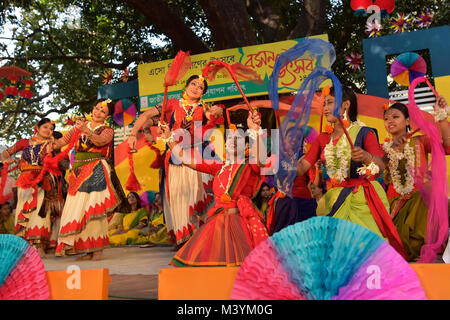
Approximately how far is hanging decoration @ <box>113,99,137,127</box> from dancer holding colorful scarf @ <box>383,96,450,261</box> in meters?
5.93

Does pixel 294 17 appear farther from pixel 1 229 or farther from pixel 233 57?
pixel 1 229

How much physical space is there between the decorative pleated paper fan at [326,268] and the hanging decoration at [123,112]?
8.19 meters

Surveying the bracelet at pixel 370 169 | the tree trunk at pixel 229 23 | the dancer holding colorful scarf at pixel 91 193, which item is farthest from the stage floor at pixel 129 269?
the tree trunk at pixel 229 23

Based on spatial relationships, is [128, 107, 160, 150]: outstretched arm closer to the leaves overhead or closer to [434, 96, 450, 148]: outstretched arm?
[434, 96, 450, 148]: outstretched arm

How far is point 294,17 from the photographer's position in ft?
38.0

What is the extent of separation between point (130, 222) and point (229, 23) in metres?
3.96

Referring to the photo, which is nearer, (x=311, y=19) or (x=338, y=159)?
(x=338, y=159)

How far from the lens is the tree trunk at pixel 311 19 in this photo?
8781mm

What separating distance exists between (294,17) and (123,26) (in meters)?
4.31

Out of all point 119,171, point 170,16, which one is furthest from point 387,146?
point 119,171

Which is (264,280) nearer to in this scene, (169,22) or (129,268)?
(129,268)

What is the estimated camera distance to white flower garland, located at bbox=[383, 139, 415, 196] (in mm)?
4034

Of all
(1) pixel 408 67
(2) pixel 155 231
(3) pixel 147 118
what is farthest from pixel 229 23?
(2) pixel 155 231

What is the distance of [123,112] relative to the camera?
9.47m
